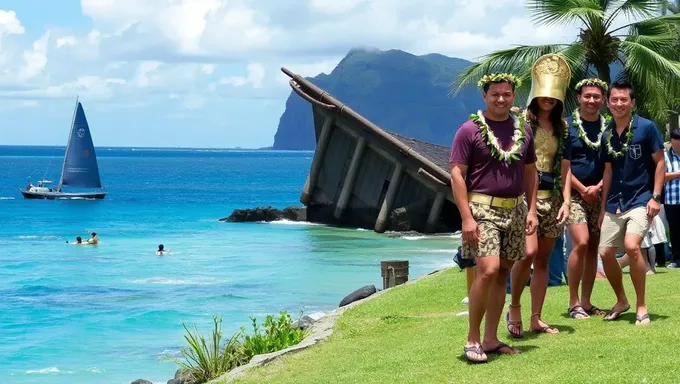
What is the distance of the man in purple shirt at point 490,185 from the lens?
8.47m

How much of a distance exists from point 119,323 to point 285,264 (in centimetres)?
1085

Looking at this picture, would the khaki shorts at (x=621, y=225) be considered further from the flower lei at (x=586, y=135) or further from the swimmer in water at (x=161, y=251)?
the swimmer in water at (x=161, y=251)

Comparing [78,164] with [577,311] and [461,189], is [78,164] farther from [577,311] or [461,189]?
[461,189]

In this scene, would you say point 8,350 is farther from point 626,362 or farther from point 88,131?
point 88,131

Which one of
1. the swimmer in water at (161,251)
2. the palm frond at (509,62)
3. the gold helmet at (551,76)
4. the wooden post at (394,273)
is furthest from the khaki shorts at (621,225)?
the swimmer in water at (161,251)

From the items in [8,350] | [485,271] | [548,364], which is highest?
→ [485,271]

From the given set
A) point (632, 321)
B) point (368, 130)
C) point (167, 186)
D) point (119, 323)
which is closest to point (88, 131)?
point (167, 186)

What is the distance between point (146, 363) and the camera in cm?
1859

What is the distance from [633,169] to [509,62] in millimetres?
13592

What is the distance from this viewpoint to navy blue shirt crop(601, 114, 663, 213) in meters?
9.68

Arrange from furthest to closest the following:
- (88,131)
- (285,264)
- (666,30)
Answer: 1. (88,131)
2. (285,264)
3. (666,30)

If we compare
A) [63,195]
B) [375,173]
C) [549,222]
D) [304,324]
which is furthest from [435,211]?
[63,195]

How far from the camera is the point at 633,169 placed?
31.9 ft

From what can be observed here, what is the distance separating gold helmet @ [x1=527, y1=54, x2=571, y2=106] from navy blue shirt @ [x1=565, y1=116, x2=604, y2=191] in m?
0.68
